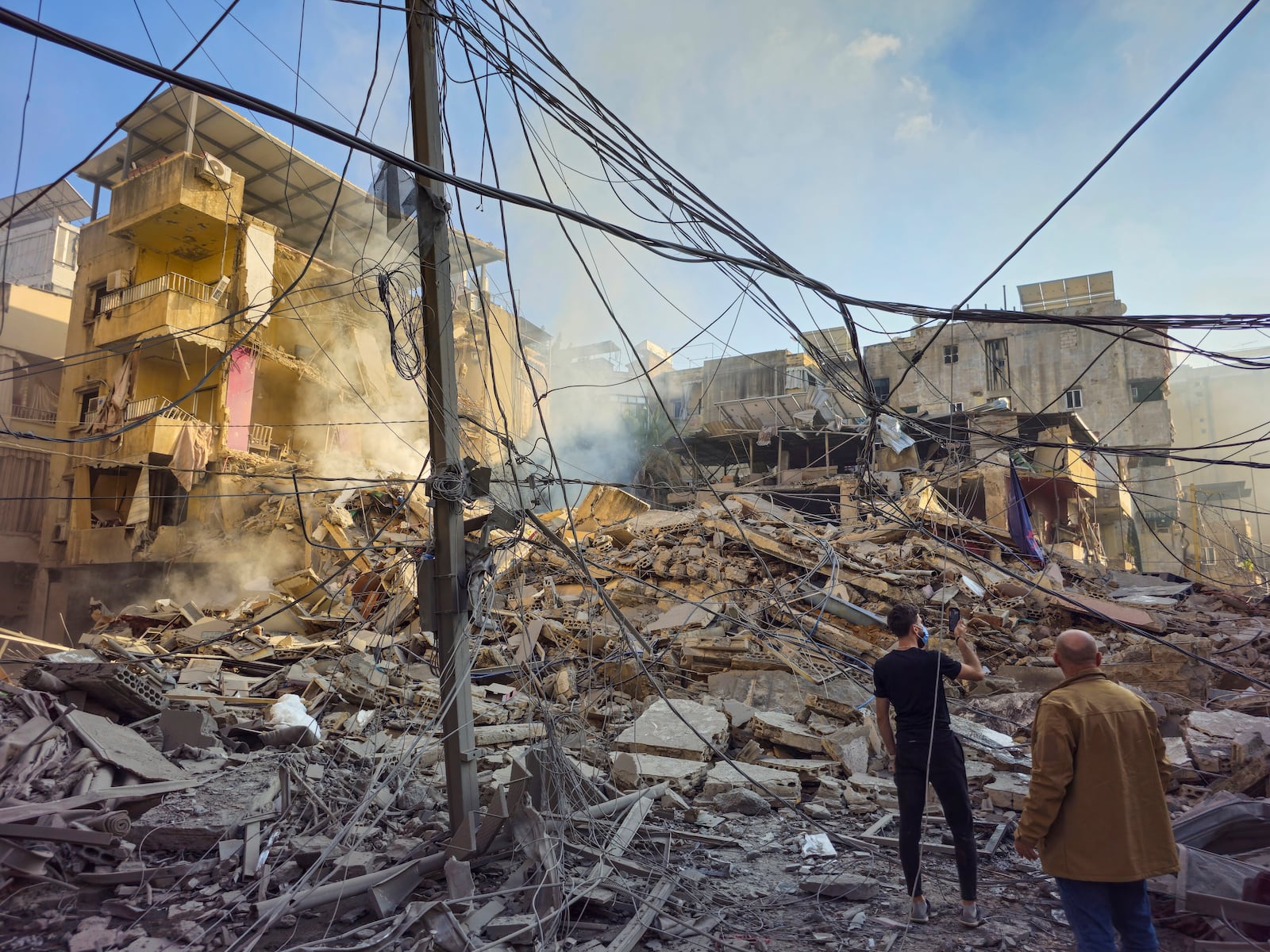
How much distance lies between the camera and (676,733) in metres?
7.74

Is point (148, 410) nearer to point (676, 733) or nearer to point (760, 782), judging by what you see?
point (676, 733)

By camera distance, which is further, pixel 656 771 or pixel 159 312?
pixel 159 312

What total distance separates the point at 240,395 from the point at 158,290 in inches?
137

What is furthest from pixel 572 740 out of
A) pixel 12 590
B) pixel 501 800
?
pixel 12 590

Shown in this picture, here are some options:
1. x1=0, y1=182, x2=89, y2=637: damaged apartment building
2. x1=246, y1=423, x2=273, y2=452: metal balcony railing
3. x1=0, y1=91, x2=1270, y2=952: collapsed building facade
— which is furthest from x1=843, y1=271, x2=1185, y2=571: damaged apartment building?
x1=0, y1=182, x2=89, y2=637: damaged apartment building

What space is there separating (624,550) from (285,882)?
36.1ft

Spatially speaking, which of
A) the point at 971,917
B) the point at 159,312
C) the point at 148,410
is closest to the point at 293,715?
the point at 971,917

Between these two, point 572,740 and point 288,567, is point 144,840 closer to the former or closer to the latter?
point 572,740

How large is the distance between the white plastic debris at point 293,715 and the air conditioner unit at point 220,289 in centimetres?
1496

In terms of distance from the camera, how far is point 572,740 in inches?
290

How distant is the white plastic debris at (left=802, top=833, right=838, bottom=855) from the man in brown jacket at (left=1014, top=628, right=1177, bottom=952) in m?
2.41

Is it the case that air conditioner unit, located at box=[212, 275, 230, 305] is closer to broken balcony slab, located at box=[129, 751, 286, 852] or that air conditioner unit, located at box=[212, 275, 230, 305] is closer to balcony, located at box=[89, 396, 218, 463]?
balcony, located at box=[89, 396, 218, 463]

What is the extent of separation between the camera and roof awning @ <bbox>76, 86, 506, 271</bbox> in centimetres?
2050

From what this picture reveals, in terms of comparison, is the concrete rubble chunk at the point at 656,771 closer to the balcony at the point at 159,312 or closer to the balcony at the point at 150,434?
the balcony at the point at 150,434
